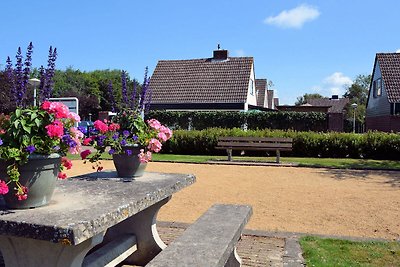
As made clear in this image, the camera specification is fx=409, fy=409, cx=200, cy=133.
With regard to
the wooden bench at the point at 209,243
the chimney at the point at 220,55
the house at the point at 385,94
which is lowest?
the wooden bench at the point at 209,243

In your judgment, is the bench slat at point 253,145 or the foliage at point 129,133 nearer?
the foliage at point 129,133

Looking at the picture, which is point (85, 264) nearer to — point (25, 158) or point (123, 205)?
point (123, 205)

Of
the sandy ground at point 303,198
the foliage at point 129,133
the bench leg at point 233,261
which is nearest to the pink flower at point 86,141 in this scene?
the foliage at point 129,133

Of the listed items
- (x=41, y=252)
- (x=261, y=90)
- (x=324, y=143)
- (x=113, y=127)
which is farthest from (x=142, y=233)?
(x=261, y=90)

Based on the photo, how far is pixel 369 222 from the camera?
634cm

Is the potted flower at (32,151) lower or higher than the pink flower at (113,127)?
lower

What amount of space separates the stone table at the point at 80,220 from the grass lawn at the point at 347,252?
1652mm

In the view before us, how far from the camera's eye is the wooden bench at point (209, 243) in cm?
293

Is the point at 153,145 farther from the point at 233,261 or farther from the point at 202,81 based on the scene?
the point at 202,81

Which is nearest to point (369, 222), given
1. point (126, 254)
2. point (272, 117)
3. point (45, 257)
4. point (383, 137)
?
point (126, 254)

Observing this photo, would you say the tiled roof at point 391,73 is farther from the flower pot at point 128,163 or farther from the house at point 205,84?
the flower pot at point 128,163

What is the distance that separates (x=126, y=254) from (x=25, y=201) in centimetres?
184

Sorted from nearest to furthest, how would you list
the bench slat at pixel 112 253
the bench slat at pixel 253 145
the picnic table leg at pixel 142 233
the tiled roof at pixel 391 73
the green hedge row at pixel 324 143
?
the bench slat at pixel 112 253 → the picnic table leg at pixel 142 233 → the bench slat at pixel 253 145 → the green hedge row at pixel 324 143 → the tiled roof at pixel 391 73

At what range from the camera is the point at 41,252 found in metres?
2.65
